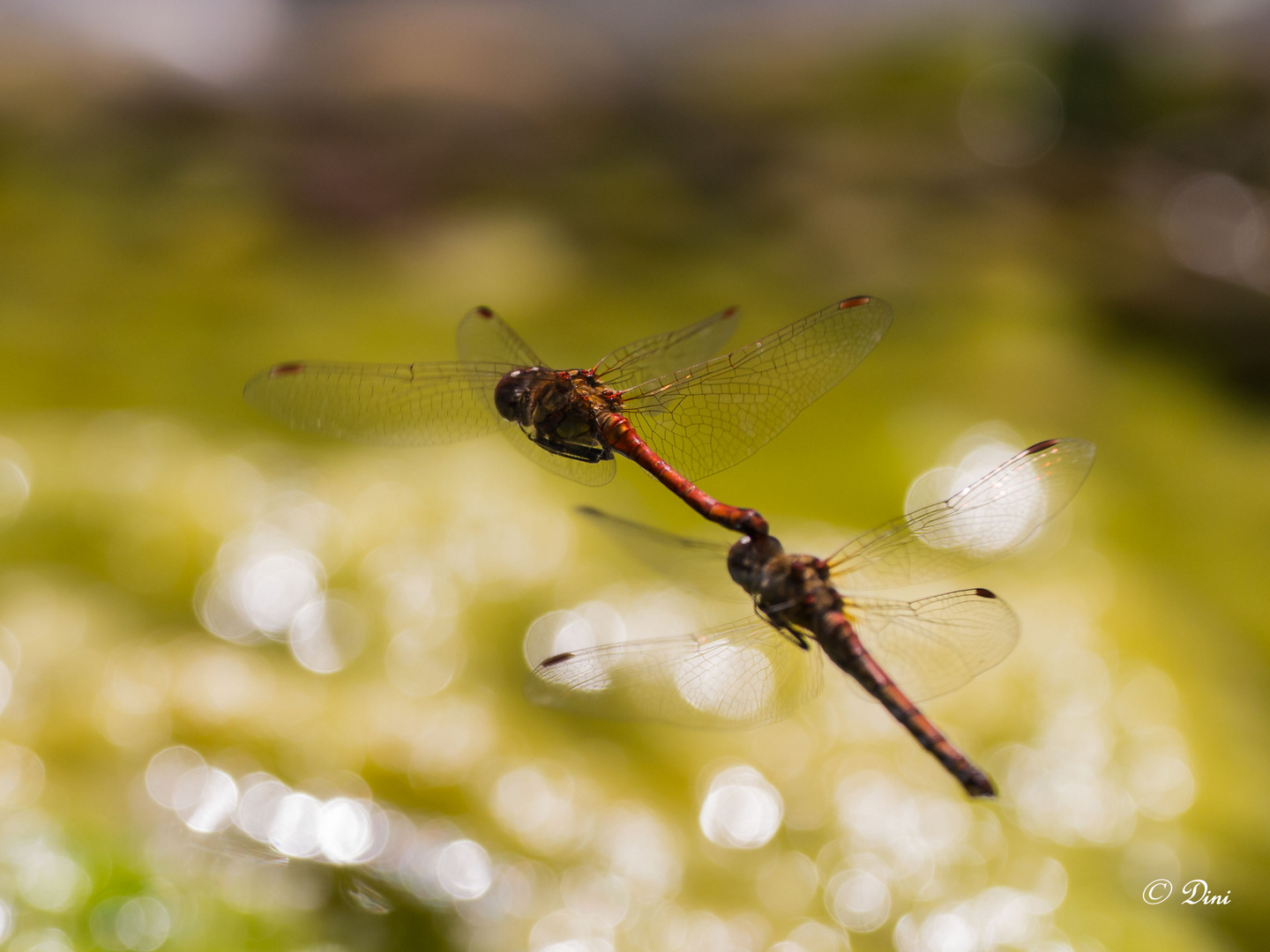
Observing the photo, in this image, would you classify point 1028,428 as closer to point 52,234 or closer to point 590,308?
point 590,308

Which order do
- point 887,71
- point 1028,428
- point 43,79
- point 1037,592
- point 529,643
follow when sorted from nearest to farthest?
point 529,643, point 1037,592, point 1028,428, point 43,79, point 887,71

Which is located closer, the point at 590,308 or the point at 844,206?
the point at 590,308

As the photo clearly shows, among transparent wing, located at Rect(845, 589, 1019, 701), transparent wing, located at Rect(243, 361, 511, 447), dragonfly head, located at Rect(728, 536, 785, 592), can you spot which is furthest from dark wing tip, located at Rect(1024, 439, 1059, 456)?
transparent wing, located at Rect(243, 361, 511, 447)

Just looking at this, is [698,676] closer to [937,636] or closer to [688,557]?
[688,557]

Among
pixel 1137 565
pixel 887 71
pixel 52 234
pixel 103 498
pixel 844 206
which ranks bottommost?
pixel 52 234

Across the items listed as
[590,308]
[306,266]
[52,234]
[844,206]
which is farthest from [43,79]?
[844,206]
